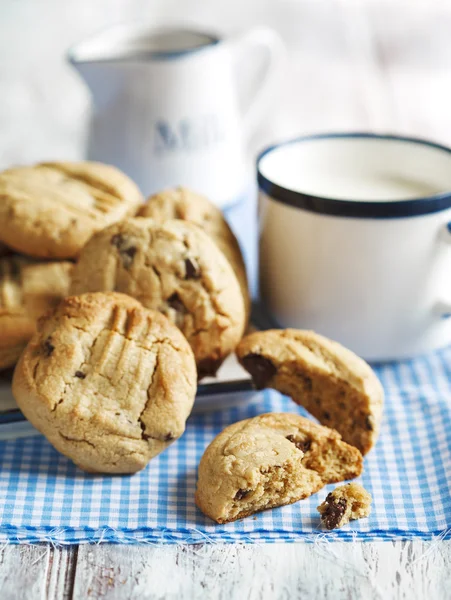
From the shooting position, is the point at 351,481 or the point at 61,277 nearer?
the point at 351,481

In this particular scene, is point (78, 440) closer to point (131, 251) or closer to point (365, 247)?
point (131, 251)

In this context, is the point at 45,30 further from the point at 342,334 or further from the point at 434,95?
the point at 342,334

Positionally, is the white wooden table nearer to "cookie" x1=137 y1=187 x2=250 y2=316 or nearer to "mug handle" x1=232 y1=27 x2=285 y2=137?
"mug handle" x1=232 y1=27 x2=285 y2=137

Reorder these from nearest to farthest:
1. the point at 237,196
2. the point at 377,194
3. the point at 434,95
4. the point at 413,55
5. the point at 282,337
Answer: the point at 282,337 → the point at 377,194 → the point at 237,196 → the point at 434,95 → the point at 413,55

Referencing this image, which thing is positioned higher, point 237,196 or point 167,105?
point 167,105

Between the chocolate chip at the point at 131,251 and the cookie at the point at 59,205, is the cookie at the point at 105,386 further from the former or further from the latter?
the cookie at the point at 59,205

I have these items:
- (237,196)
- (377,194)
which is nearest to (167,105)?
(237,196)
